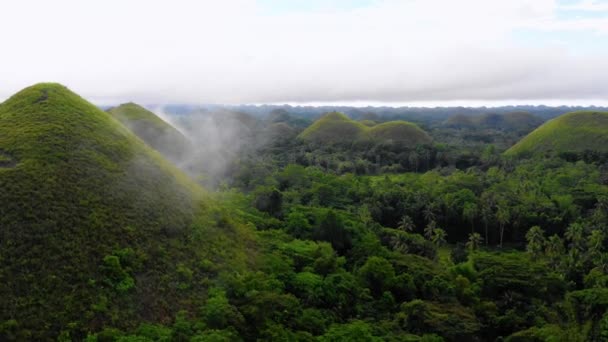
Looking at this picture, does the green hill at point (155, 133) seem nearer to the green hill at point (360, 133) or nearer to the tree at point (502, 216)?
the tree at point (502, 216)

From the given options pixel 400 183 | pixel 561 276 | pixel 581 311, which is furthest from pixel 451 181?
pixel 581 311

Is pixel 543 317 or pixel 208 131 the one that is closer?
pixel 543 317

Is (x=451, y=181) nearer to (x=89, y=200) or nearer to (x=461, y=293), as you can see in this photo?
(x=461, y=293)

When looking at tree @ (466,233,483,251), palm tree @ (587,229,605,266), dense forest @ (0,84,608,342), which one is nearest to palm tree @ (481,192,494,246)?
dense forest @ (0,84,608,342)

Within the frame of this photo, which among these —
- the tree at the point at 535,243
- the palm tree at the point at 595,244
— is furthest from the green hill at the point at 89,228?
the palm tree at the point at 595,244

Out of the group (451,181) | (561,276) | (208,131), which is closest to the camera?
(561,276)

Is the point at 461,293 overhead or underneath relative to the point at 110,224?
underneath

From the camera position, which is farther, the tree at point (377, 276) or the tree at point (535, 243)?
the tree at point (535, 243)
